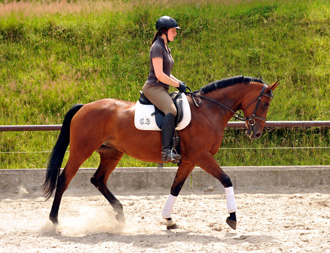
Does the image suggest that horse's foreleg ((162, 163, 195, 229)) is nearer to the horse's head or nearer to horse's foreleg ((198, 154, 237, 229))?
horse's foreleg ((198, 154, 237, 229))

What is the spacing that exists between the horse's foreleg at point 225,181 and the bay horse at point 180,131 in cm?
1

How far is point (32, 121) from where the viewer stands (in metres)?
11.7

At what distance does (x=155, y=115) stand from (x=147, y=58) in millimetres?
8163

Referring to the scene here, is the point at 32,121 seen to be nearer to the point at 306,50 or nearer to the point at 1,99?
the point at 1,99

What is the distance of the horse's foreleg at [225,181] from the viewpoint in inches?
230

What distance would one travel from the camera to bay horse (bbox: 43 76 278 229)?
6.12 m

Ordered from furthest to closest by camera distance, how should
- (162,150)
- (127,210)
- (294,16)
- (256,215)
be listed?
1. (294,16)
2. (127,210)
3. (256,215)
4. (162,150)

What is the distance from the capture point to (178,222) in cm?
660

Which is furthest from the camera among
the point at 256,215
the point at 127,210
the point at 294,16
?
the point at 294,16

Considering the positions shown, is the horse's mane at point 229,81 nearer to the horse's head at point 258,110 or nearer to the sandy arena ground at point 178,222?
the horse's head at point 258,110

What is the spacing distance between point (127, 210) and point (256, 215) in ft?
6.39

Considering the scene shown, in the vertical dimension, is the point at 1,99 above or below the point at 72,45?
below

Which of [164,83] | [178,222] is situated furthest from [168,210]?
[164,83]

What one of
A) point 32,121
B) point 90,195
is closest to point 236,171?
point 90,195
